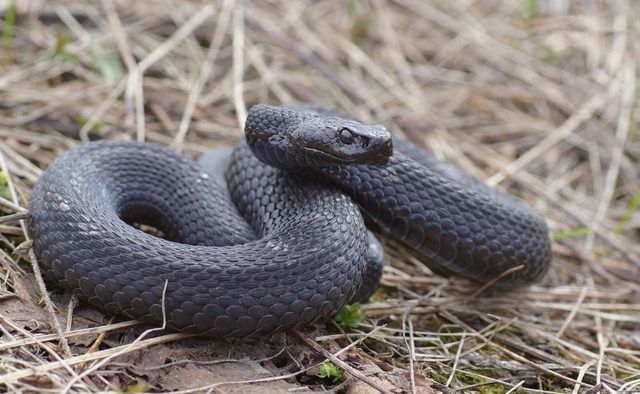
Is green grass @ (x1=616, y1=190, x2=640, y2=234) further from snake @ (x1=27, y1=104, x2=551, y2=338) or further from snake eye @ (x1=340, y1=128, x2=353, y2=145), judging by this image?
snake eye @ (x1=340, y1=128, x2=353, y2=145)

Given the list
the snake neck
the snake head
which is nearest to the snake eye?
the snake head

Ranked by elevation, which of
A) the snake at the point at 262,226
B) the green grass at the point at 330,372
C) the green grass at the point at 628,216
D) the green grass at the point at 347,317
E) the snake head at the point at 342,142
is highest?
the snake head at the point at 342,142

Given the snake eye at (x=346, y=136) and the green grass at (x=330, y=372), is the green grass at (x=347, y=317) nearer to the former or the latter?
the green grass at (x=330, y=372)

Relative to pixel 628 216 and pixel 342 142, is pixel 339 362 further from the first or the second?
pixel 628 216

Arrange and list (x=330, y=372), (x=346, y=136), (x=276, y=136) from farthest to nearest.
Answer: (x=276, y=136) < (x=346, y=136) < (x=330, y=372)

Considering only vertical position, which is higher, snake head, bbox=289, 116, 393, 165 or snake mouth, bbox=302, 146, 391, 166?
snake head, bbox=289, 116, 393, 165

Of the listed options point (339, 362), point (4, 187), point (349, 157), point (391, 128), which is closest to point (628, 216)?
point (391, 128)

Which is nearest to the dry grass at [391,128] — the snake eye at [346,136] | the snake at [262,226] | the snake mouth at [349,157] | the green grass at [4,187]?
the green grass at [4,187]
